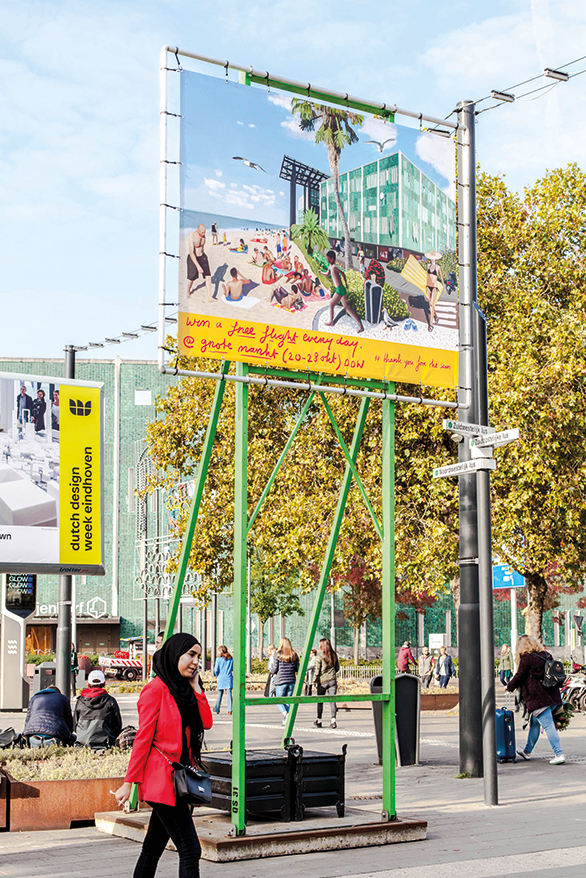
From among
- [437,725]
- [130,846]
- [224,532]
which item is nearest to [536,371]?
[437,725]

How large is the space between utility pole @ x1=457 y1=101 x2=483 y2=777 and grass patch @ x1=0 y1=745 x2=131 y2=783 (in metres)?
3.98

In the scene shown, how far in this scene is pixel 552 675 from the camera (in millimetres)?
Result: 13906

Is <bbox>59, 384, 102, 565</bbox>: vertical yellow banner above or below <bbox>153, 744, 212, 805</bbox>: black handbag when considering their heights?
above

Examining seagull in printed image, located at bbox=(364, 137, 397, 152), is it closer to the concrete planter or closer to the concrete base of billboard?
the concrete base of billboard

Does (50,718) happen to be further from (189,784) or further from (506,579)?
(506,579)

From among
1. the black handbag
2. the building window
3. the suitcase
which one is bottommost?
the suitcase

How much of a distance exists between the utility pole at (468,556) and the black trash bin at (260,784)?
14.2 feet

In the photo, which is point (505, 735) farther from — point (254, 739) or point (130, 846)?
point (130, 846)

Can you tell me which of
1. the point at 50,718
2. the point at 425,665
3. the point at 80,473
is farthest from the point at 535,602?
the point at 50,718

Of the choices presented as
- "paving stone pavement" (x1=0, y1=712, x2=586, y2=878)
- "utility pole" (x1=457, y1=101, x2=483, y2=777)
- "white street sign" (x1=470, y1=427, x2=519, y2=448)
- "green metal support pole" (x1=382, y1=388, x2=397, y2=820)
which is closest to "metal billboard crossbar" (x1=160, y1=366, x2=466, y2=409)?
"green metal support pole" (x1=382, y1=388, x2=397, y2=820)

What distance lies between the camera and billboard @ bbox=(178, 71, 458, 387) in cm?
856

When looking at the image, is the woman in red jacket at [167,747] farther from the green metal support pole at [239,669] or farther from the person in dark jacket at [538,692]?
the person in dark jacket at [538,692]

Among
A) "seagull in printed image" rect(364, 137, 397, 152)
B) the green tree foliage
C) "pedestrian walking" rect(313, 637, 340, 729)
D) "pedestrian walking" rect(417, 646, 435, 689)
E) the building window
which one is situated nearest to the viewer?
the green tree foliage

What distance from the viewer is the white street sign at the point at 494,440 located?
33.3ft
